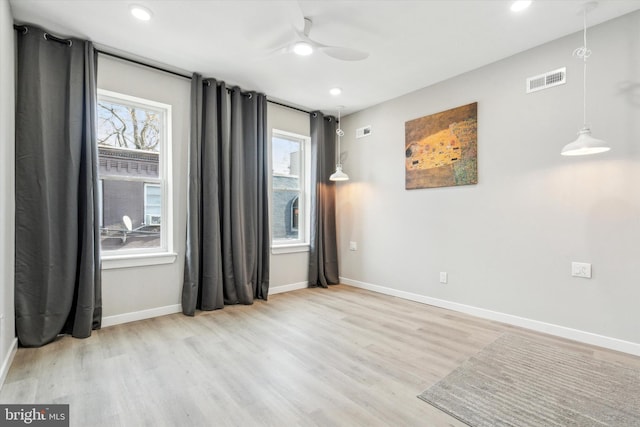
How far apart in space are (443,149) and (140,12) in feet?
11.2

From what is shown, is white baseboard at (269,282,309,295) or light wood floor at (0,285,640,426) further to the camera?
white baseboard at (269,282,309,295)

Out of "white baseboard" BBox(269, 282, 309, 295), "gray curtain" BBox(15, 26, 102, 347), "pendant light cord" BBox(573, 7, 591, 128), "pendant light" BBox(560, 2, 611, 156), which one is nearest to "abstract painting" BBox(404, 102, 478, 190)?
"pendant light cord" BBox(573, 7, 591, 128)

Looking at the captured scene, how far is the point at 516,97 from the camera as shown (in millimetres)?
3275

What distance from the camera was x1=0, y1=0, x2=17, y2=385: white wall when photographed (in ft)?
7.07

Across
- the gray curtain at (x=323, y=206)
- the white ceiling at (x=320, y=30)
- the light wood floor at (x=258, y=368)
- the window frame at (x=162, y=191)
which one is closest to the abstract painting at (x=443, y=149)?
the white ceiling at (x=320, y=30)

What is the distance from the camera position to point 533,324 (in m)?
3.14

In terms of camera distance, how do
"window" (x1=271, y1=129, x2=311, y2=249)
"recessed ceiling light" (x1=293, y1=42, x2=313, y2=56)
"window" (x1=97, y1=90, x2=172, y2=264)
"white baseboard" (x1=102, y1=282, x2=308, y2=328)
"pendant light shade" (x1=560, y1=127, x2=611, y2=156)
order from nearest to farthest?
"pendant light shade" (x1=560, y1=127, x2=611, y2=156) < "recessed ceiling light" (x1=293, y1=42, x2=313, y2=56) < "white baseboard" (x1=102, y1=282, x2=308, y2=328) < "window" (x1=97, y1=90, x2=172, y2=264) < "window" (x1=271, y1=129, x2=311, y2=249)

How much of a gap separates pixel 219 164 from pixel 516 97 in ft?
11.3

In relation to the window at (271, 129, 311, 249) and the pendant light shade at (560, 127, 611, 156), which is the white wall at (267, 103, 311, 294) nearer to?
the window at (271, 129, 311, 249)

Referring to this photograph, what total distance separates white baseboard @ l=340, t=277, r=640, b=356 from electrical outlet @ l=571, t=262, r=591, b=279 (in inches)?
20.3

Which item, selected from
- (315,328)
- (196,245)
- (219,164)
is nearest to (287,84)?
(219,164)

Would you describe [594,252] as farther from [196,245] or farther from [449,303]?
[196,245]

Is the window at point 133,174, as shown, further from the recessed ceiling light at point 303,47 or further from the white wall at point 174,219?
the recessed ceiling light at point 303,47

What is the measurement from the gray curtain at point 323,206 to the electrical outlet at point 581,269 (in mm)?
3146
